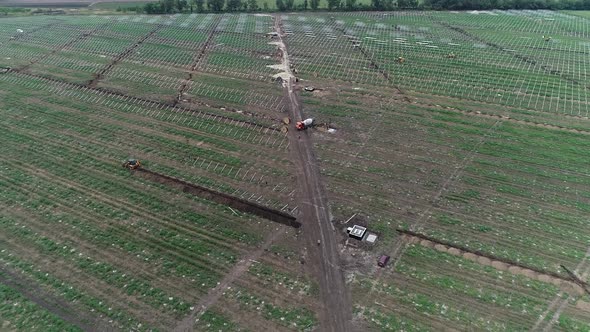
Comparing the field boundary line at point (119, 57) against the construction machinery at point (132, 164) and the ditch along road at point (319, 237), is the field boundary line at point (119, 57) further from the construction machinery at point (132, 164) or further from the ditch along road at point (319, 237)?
the ditch along road at point (319, 237)

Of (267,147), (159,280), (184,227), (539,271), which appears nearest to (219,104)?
(267,147)

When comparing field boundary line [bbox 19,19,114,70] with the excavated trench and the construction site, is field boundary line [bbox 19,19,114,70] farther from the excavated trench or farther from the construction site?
the excavated trench

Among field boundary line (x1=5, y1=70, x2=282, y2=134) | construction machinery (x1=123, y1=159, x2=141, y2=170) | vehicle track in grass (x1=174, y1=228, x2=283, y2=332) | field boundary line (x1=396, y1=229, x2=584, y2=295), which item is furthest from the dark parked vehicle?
construction machinery (x1=123, y1=159, x2=141, y2=170)

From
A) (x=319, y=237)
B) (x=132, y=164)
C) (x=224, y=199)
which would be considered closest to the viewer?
(x=319, y=237)

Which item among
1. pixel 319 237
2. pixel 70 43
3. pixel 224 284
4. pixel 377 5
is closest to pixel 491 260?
pixel 319 237

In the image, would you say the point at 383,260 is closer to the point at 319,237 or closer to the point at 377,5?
the point at 319,237

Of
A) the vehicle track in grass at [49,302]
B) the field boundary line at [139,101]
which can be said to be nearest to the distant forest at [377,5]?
the field boundary line at [139,101]

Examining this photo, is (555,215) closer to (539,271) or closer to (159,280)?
(539,271)
